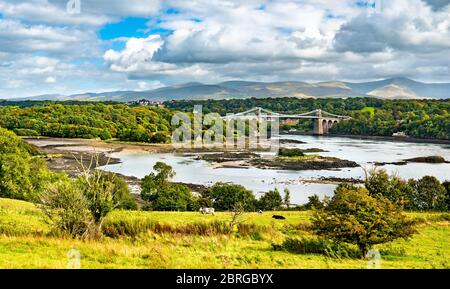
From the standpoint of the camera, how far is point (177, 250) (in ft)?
40.1

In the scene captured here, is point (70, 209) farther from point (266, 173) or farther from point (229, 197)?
point (266, 173)

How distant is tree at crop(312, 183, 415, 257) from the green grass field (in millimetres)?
739

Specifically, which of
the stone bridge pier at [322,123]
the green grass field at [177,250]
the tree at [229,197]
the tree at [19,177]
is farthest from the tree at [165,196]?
the stone bridge pier at [322,123]

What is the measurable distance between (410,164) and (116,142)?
58631mm

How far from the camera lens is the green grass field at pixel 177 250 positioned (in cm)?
1023

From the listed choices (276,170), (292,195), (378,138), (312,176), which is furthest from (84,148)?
(378,138)

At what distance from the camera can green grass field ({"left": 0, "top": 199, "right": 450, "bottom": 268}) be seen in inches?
403

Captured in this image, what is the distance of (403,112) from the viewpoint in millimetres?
159250

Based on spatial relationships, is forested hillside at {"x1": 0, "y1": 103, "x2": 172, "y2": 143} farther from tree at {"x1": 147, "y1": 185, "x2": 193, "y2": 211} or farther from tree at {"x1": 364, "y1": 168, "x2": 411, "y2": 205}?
tree at {"x1": 364, "y1": 168, "x2": 411, "y2": 205}

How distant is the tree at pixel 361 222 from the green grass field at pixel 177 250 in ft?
2.42

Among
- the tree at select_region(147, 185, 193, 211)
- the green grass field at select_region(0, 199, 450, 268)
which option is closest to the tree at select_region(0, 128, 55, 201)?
the tree at select_region(147, 185, 193, 211)

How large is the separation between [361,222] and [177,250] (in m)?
5.76

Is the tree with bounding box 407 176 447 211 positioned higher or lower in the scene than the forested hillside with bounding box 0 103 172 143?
lower

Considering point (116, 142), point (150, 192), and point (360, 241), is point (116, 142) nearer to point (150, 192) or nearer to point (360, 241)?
point (150, 192)
